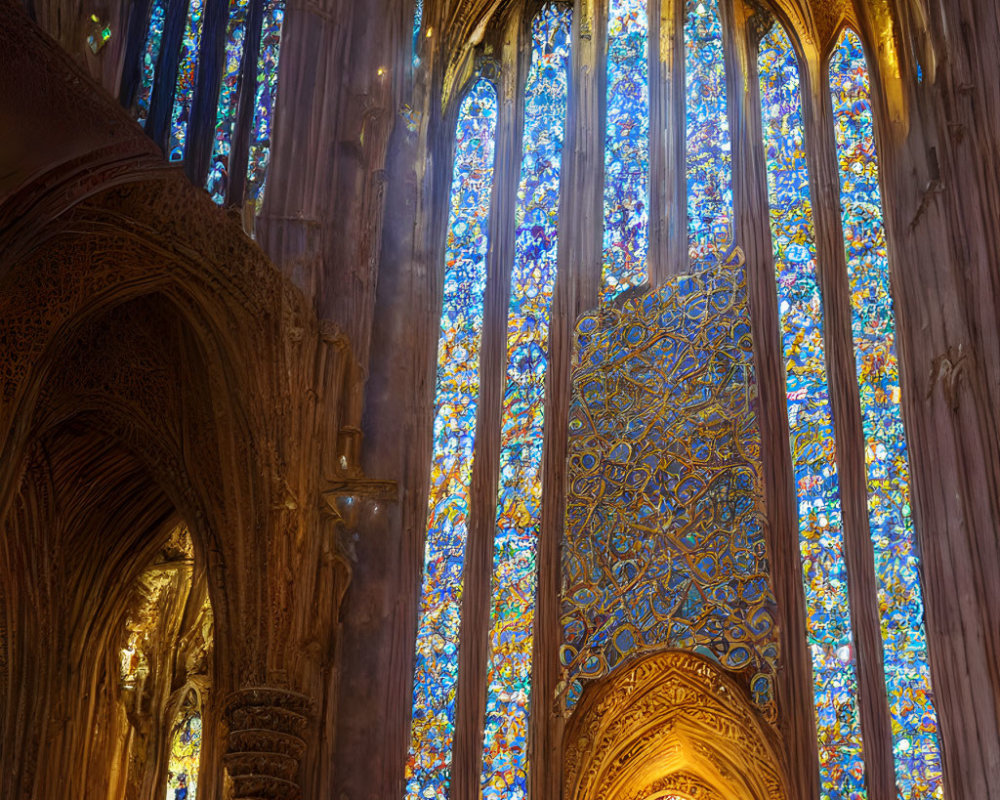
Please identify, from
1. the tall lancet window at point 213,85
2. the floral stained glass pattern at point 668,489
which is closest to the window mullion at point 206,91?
the tall lancet window at point 213,85

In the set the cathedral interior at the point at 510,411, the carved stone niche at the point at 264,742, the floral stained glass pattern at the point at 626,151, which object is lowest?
the carved stone niche at the point at 264,742

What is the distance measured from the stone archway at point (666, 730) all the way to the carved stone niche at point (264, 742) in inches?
104

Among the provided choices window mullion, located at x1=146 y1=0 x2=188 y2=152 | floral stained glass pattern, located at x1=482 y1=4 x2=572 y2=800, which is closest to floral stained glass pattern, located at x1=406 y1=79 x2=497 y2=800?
floral stained glass pattern, located at x1=482 y1=4 x2=572 y2=800

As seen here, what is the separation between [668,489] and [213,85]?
457cm

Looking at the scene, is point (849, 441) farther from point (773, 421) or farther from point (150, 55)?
point (150, 55)

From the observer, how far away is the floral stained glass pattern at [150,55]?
9938 millimetres

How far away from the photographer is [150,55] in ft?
33.3

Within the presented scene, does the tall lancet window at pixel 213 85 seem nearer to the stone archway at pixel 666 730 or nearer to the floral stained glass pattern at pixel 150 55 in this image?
the floral stained glass pattern at pixel 150 55

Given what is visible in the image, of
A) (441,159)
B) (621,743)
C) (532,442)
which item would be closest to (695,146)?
(441,159)

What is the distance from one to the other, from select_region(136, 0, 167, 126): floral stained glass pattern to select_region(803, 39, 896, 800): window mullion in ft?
17.9

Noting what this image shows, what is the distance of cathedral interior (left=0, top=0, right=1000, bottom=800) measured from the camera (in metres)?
9.06

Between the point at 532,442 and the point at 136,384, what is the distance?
3570 millimetres

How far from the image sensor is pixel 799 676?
10359 mm

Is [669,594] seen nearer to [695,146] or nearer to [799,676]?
[799,676]
